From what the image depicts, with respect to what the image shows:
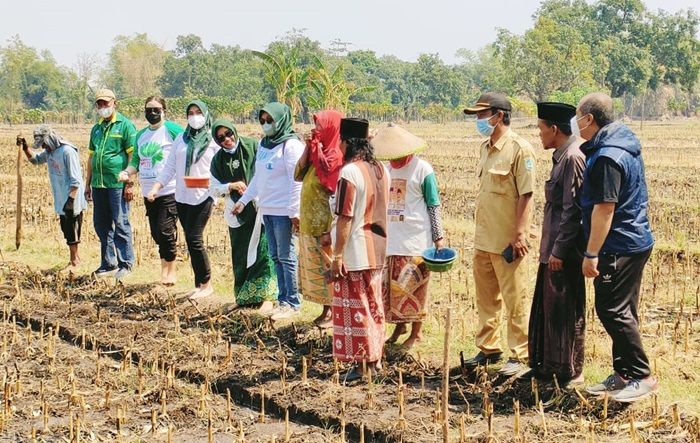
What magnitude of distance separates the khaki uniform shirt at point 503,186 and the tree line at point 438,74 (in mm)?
38464

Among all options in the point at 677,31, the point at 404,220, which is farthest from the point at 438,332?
the point at 677,31

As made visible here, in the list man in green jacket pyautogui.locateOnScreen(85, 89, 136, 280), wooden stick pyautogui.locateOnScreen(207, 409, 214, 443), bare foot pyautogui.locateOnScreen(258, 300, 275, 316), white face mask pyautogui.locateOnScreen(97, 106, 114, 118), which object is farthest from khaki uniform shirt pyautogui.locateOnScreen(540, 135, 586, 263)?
white face mask pyautogui.locateOnScreen(97, 106, 114, 118)

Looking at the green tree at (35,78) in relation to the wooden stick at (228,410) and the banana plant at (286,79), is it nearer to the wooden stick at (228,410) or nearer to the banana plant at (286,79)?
the banana plant at (286,79)

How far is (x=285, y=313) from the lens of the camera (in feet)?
24.4

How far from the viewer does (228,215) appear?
7.74 m

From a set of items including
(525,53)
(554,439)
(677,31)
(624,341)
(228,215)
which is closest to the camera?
(554,439)

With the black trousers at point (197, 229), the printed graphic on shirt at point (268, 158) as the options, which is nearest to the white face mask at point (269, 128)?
the printed graphic on shirt at point (268, 158)

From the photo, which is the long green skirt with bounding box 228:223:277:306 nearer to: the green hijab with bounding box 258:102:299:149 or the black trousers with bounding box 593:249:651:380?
the green hijab with bounding box 258:102:299:149

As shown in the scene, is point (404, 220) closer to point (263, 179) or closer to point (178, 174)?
point (263, 179)

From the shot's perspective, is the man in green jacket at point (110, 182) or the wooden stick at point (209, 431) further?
the man in green jacket at point (110, 182)

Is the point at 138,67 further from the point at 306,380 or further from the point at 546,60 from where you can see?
the point at 306,380

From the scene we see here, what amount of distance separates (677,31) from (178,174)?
2763 inches

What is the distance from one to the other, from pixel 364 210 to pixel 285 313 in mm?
1841

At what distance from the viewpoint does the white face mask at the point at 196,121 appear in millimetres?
7879
